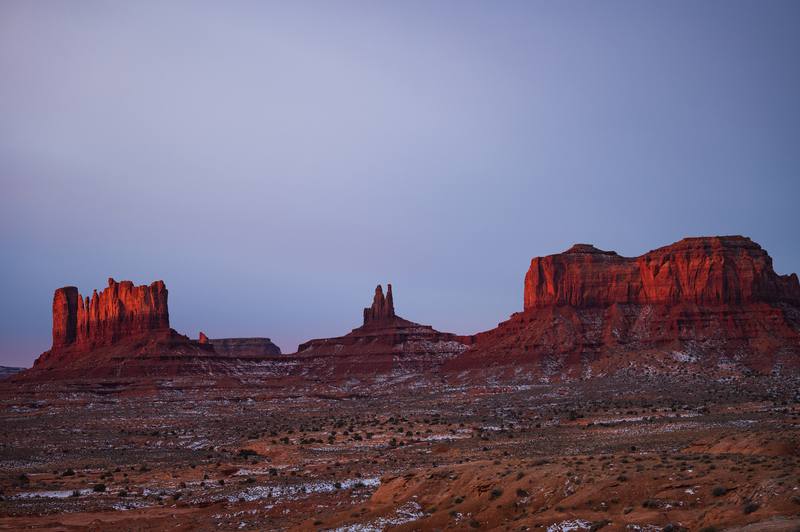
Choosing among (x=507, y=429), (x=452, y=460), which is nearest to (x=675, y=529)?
(x=452, y=460)

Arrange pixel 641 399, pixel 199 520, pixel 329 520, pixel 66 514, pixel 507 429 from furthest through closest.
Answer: pixel 641 399 → pixel 507 429 → pixel 66 514 → pixel 199 520 → pixel 329 520

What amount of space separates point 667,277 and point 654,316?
21.5 feet

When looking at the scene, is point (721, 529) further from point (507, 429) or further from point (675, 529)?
point (507, 429)

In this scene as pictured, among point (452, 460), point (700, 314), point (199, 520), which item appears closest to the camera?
point (199, 520)

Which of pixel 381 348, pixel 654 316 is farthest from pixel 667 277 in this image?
pixel 381 348

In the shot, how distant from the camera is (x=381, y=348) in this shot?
469 ft

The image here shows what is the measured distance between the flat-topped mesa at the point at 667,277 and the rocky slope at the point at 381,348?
22.3 m

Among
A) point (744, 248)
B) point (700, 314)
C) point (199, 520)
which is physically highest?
point (744, 248)

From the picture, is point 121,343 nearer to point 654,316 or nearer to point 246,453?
point 654,316

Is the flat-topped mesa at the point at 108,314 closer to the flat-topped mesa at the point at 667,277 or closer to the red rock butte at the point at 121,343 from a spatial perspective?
the red rock butte at the point at 121,343

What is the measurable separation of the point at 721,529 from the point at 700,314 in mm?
95748

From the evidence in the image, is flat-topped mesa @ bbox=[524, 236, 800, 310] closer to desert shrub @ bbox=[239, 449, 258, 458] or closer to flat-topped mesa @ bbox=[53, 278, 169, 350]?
flat-topped mesa @ bbox=[53, 278, 169, 350]

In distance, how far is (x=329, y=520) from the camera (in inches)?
945

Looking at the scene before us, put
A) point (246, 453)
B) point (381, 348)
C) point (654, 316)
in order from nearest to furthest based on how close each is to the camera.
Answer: point (246, 453)
point (654, 316)
point (381, 348)
